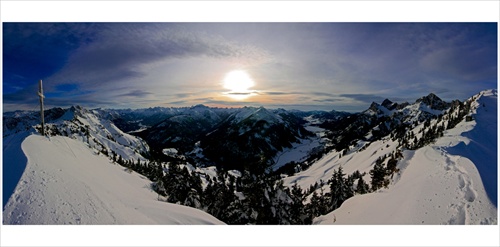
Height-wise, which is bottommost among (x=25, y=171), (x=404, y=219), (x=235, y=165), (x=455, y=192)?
(x=235, y=165)

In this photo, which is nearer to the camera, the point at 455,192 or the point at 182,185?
the point at 455,192

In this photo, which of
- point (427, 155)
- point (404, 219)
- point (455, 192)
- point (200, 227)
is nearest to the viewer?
point (200, 227)

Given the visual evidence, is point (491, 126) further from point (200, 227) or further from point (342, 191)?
point (200, 227)

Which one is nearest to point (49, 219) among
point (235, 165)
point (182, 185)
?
point (182, 185)

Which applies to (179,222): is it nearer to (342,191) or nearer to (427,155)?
(342,191)

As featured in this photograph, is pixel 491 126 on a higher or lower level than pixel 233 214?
higher

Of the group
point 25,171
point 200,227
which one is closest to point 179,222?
point 200,227

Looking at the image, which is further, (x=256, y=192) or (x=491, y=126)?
(x=491, y=126)

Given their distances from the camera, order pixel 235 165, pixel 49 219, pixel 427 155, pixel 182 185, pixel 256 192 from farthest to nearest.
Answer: pixel 235 165
pixel 427 155
pixel 182 185
pixel 256 192
pixel 49 219

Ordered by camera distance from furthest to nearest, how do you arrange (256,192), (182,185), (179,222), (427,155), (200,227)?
(427,155)
(182,185)
(256,192)
(179,222)
(200,227)
